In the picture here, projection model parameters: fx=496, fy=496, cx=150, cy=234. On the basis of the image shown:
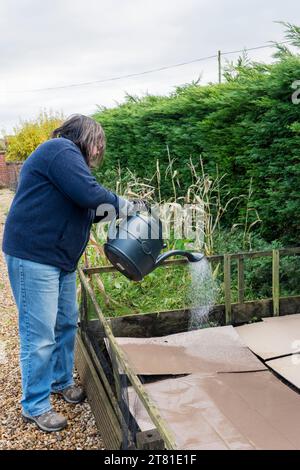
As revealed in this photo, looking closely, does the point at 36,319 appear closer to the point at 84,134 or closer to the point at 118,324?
the point at 118,324

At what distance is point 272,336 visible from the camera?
3264 millimetres

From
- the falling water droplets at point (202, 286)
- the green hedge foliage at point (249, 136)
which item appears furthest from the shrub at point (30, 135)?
the falling water droplets at point (202, 286)

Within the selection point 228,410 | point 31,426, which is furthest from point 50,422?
point 228,410

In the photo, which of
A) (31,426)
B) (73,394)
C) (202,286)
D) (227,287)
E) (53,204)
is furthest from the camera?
(202,286)

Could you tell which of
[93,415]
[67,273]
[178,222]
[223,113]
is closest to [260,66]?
[223,113]

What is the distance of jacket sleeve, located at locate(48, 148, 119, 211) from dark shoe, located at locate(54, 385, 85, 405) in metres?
1.21

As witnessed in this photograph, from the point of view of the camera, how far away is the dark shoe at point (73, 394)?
2879 mm

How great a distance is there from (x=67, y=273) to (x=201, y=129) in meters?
3.15

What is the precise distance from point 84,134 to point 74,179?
31 cm

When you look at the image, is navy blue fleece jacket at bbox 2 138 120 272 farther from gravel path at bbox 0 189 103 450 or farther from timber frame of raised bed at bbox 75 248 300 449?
gravel path at bbox 0 189 103 450

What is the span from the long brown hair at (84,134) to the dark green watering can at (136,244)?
15.2 inches

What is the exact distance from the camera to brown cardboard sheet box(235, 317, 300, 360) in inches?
123

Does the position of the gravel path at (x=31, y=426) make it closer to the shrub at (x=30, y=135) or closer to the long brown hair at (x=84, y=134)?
the long brown hair at (x=84, y=134)
